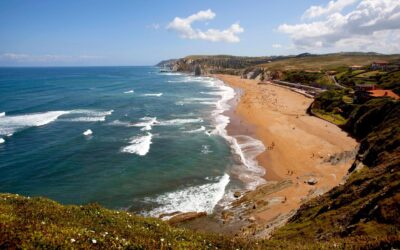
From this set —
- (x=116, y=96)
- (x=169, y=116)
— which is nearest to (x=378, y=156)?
(x=169, y=116)

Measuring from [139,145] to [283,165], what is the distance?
63.5ft

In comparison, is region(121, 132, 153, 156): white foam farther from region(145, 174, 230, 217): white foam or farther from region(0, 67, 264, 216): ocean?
region(145, 174, 230, 217): white foam

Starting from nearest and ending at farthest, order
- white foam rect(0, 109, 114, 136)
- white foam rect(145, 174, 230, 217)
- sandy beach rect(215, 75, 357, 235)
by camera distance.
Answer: white foam rect(145, 174, 230, 217) → sandy beach rect(215, 75, 357, 235) → white foam rect(0, 109, 114, 136)

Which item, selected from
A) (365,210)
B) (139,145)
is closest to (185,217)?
(365,210)

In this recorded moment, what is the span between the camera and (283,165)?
3828 cm

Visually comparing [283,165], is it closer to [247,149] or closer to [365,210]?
[247,149]

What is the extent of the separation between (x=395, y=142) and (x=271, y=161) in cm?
1368

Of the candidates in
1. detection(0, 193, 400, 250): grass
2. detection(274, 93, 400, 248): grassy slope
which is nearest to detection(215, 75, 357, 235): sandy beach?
detection(274, 93, 400, 248): grassy slope

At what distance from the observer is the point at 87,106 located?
77.6m

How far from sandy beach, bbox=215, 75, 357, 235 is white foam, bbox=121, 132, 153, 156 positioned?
1351 centimetres

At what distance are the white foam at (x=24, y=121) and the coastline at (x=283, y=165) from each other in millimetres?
32541

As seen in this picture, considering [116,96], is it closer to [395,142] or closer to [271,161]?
[271,161]

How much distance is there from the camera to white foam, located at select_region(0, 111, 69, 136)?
2044 inches

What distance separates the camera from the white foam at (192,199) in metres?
27.6
